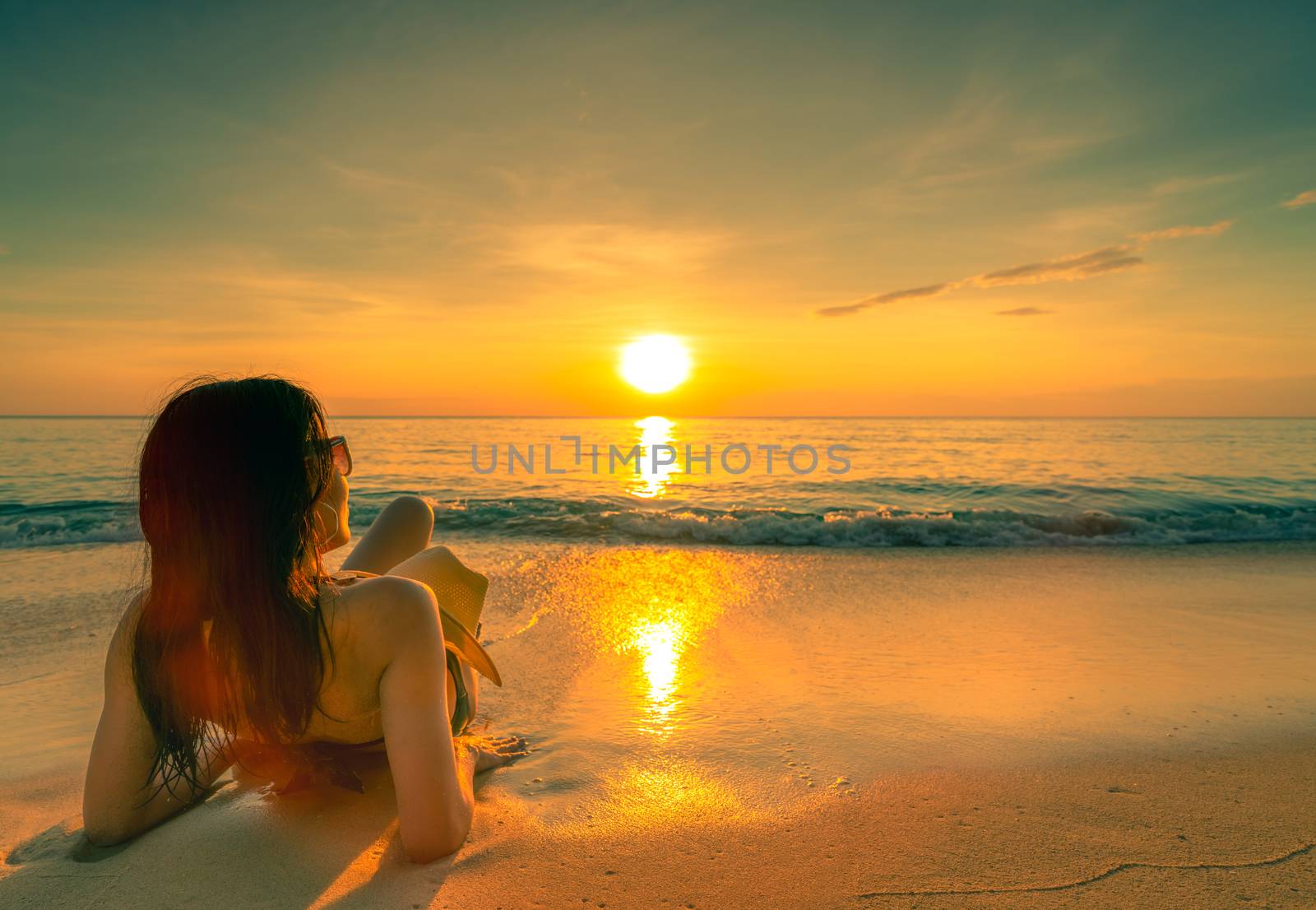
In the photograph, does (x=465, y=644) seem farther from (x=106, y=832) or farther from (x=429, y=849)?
(x=106, y=832)

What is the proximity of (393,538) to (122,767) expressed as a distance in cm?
109

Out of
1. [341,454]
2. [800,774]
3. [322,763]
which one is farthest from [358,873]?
[800,774]

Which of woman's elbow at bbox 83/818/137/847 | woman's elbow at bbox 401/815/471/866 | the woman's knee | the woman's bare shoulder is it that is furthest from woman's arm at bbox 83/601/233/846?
the woman's knee

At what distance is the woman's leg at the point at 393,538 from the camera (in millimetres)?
2754

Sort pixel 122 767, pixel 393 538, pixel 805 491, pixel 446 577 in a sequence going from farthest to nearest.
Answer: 1. pixel 805 491
2. pixel 393 538
3. pixel 446 577
4. pixel 122 767

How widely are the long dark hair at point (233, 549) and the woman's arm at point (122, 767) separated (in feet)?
0.13

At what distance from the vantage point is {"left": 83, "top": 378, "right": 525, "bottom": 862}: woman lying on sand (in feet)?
5.31

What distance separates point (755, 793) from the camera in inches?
98.5

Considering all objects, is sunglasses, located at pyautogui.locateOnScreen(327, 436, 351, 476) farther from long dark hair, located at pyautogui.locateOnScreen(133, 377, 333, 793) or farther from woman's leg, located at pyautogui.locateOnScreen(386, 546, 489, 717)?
woman's leg, located at pyautogui.locateOnScreen(386, 546, 489, 717)

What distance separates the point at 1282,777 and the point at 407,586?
302 centimetres

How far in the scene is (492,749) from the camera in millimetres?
2697

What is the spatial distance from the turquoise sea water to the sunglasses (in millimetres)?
412

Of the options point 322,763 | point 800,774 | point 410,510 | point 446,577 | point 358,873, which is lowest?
point 800,774

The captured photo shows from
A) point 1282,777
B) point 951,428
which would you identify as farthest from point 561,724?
point 951,428
